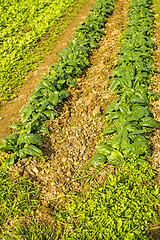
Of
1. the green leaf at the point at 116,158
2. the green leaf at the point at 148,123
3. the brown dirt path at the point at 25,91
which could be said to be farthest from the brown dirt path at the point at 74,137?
the brown dirt path at the point at 25,91

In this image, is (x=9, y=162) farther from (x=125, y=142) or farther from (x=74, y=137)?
(x=125, y=142)

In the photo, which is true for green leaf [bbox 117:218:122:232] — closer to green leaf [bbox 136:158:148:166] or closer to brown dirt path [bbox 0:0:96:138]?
green leaf [bbox 136:158:148:166]

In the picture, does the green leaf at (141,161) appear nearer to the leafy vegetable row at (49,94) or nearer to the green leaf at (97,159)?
the green leaf at (97,159)

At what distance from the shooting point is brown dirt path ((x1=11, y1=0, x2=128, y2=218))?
13.2 feet

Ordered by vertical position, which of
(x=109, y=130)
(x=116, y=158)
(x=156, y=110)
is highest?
(x=109, y=130)

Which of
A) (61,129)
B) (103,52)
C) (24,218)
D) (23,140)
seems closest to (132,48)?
(103,52)

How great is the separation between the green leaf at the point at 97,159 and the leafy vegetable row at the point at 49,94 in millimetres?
979

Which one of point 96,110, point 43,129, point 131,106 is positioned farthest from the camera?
point 96,110

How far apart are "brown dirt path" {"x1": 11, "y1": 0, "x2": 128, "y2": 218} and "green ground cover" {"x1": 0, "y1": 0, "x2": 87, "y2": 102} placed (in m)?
1.97

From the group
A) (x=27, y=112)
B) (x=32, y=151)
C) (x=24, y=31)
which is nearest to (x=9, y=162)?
(x=32, y=151)

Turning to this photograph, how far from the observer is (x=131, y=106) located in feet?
16.5

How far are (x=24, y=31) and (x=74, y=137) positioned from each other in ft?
20.9

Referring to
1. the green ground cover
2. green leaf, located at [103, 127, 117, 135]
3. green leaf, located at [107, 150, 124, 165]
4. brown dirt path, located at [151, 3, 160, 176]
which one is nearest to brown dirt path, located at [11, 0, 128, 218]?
green leaf, located at [107, 150, 124, 165]

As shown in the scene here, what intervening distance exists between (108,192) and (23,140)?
6.22 ft
